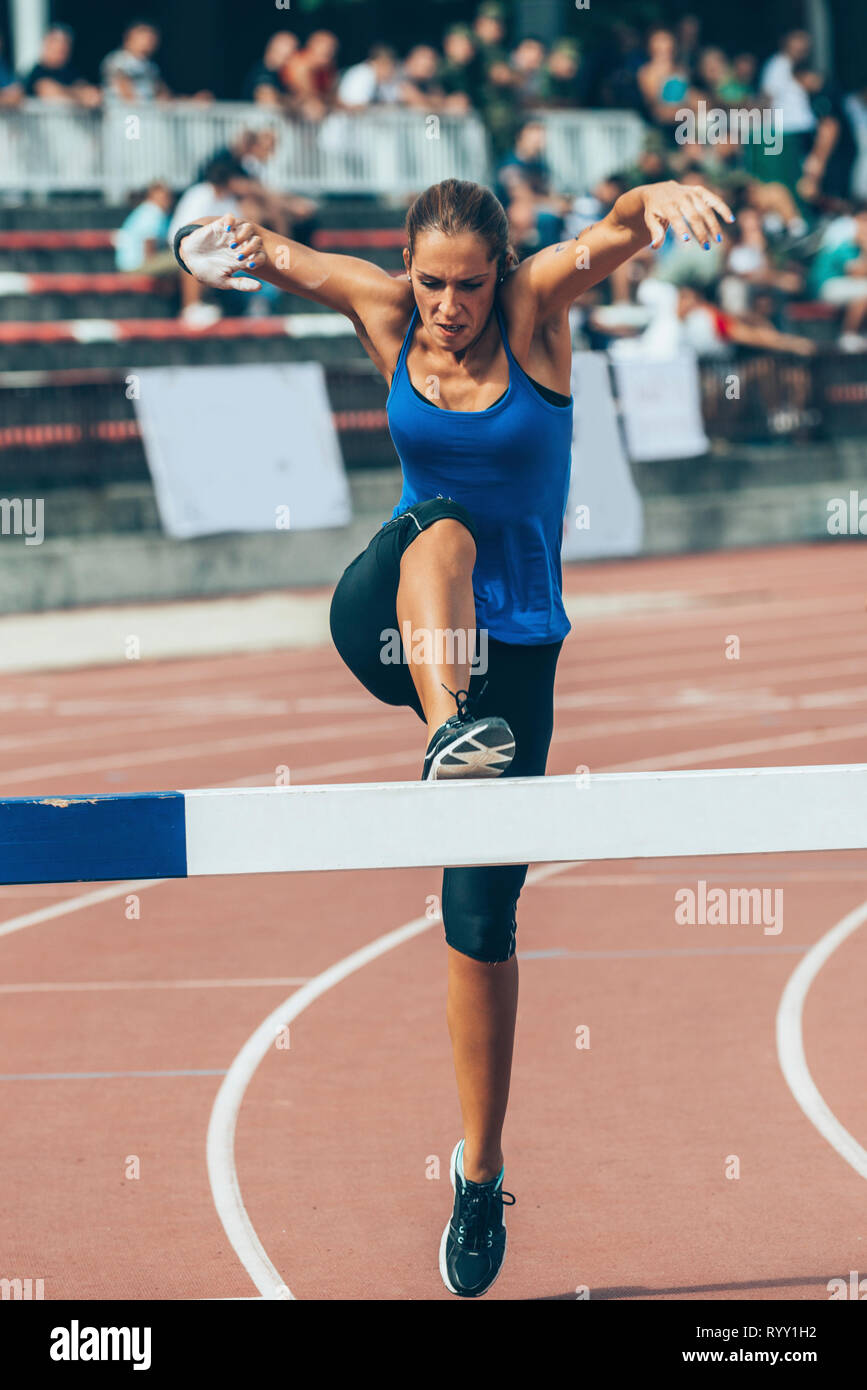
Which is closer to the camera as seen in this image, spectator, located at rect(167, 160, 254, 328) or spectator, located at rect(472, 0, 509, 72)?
spectator, located at rect(167, 160, 254, 328)

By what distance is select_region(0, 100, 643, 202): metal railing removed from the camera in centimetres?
1892

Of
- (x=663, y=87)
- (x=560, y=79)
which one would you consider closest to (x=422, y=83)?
(x=560, y=79)

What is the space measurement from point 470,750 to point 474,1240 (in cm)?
110

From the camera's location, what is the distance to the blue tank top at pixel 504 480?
12.8ft

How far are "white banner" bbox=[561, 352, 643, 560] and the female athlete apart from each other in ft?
37.7

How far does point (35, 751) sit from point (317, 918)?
341 cm

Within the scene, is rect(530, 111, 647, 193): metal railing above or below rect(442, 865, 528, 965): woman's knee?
above

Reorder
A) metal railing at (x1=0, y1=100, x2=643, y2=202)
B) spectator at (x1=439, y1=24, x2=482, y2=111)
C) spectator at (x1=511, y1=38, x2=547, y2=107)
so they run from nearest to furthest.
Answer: metal railing at (x1=0, y1=100, x2=643, y2=202), spectator at (x1=439, y1=24, x2=482, y2=111), spectator at (x1=511, y1=38, x2=547, y2=107)

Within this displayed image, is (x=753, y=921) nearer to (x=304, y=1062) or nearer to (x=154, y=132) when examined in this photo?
(x=304, y=1062)

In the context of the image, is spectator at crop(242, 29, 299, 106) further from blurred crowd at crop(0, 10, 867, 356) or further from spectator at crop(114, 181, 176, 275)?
spectator at crop(114, 181, 176, 275)


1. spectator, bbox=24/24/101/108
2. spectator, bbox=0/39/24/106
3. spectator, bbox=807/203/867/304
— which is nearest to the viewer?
spectator, bbox=0/39/24/106

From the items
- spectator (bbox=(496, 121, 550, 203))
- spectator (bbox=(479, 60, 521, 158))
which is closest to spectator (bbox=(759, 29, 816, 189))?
spectator (bbox=(496, 121, 550, 203))

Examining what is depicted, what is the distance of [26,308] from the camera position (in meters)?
17.4
